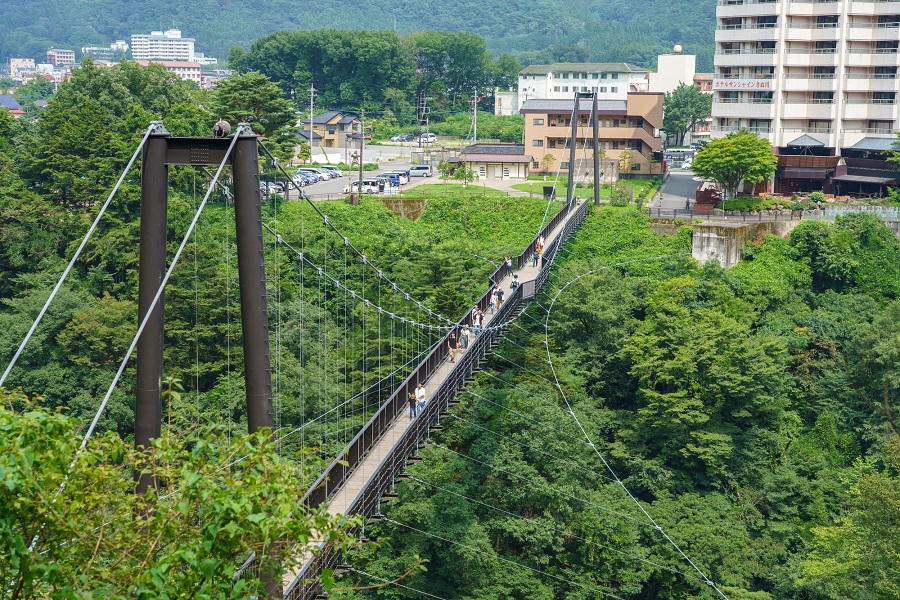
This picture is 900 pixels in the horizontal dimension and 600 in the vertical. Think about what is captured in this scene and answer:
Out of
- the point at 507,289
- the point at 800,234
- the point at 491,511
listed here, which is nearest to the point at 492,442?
the point at 491,511

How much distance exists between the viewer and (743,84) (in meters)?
45.9

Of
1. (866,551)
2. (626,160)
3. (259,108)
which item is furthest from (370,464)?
A: (626,160)

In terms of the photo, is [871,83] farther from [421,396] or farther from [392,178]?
[421,396]

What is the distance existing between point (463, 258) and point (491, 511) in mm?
10228

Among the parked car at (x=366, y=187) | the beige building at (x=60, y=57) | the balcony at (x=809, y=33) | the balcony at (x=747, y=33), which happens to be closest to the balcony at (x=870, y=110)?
the balcony at (x=809, y=33)

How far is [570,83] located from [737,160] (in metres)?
40.6

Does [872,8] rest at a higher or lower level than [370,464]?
higher

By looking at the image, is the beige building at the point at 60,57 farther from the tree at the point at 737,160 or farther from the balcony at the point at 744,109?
the tree at the point at 737,160

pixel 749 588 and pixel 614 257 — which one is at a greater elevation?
pixel 614 257

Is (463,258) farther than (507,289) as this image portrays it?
Yes

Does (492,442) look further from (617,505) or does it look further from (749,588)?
(749,588)

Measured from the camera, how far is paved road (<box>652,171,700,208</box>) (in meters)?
45.8

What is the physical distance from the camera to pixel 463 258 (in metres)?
34.7

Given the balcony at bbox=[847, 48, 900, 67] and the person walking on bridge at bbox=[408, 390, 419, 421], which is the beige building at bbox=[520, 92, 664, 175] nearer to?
the balcony at bbox=[847, 48, 900, 67]
